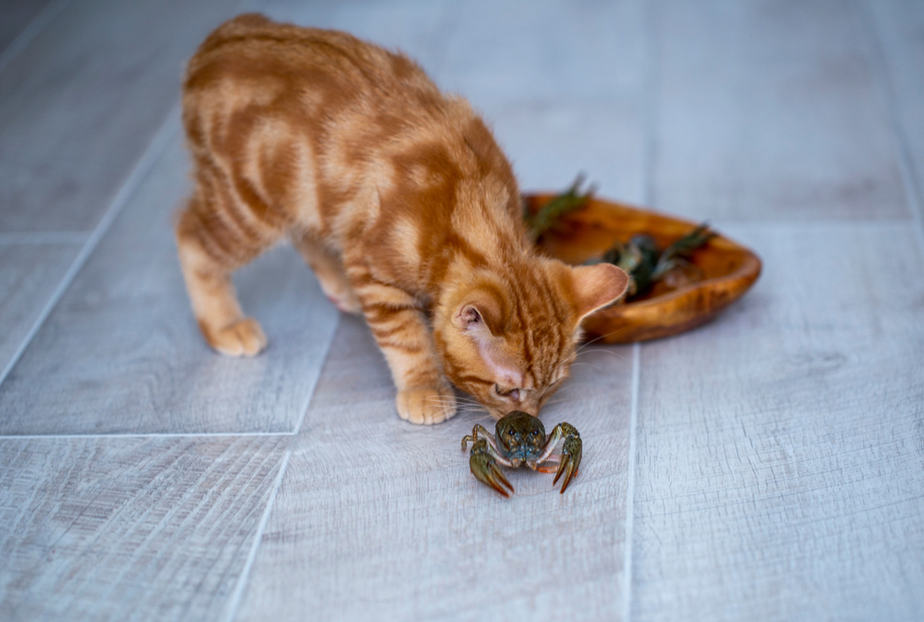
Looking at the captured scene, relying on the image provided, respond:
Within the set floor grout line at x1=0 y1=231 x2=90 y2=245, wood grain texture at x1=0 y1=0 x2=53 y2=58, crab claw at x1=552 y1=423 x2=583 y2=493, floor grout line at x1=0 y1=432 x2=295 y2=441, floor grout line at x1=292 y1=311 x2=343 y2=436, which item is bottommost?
floor grout line at x1=292 y1=311 x2=343 y2=436

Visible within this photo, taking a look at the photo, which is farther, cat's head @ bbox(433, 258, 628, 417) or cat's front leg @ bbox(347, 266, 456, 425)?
cat's front leg @ bbox(347, 266, 456, 425)

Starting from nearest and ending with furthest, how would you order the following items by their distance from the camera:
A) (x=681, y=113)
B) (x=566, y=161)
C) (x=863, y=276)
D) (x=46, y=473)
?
(x=46, y=473) → (x=863, y=276) → (x=566, y=161) → (x=681, y=113)

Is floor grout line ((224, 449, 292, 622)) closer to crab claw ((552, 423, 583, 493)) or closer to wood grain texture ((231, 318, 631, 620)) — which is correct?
wood grain texture ((231, 318, 631, 620))

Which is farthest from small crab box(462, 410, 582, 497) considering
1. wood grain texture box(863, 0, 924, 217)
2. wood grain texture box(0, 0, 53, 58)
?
wood grain texture box(0, 0, 53, 58)

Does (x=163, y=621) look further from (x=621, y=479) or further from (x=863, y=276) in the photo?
(x=863, y=276)

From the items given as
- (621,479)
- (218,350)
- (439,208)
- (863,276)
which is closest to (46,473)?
(218,350)

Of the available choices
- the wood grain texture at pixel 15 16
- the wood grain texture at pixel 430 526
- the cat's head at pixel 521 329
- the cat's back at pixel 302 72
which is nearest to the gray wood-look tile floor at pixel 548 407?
the wood grain texture at pixel 430 526
